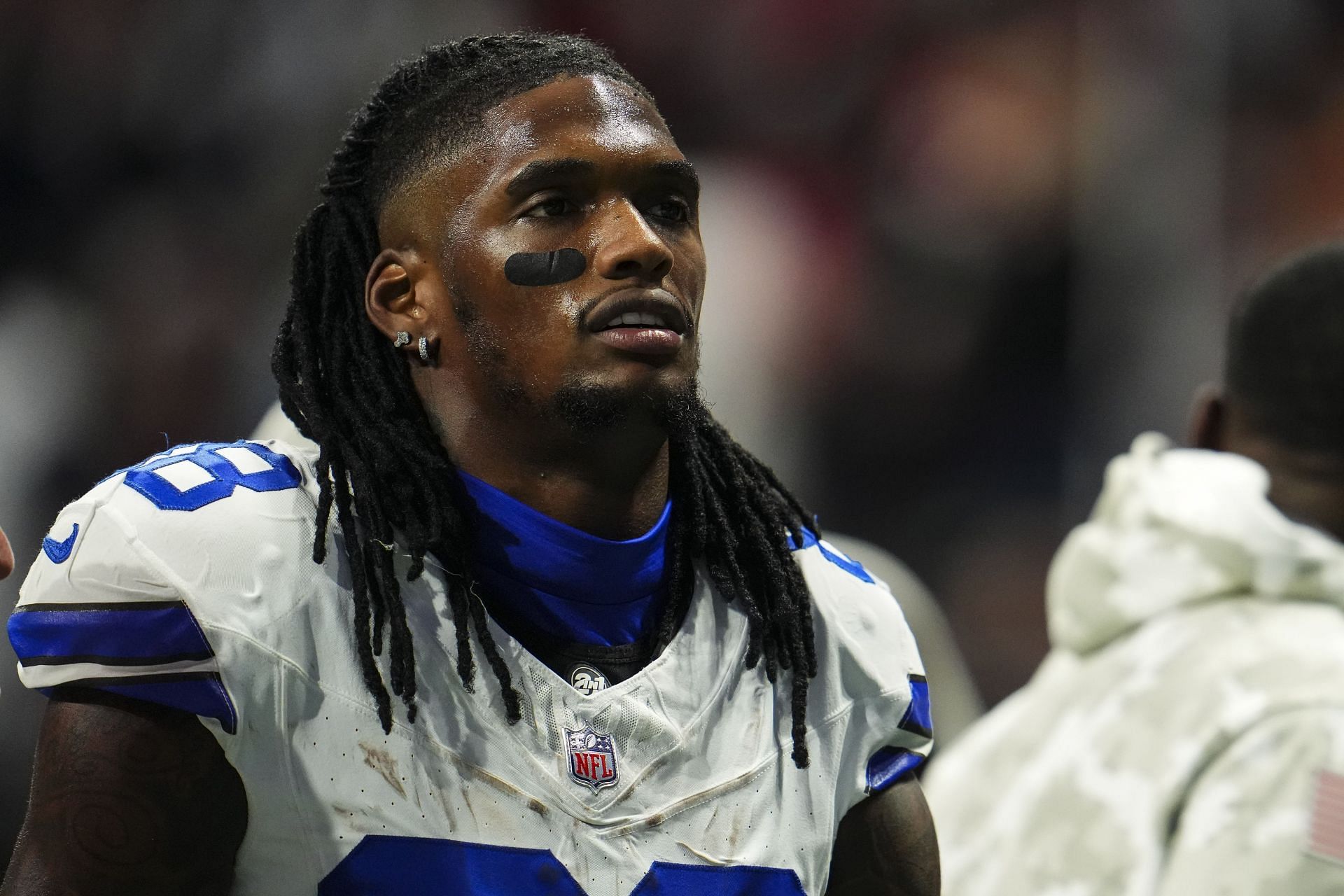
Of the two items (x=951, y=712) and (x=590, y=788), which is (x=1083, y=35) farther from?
(x=590, y=788)

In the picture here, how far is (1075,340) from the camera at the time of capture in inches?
241

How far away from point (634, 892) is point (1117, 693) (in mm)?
1506

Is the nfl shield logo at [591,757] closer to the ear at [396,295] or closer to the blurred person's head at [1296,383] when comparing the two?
the ear at [396,295]

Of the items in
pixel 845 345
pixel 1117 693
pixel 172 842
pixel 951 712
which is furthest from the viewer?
pixel 845 345

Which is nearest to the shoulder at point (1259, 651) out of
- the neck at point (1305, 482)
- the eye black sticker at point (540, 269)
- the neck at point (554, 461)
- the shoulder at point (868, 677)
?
the neck at point (1305, 482)

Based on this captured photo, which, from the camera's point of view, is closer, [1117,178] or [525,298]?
[525,298]

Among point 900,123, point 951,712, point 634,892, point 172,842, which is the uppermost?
point 900,123

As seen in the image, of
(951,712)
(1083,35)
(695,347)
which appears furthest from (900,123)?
(695,347)

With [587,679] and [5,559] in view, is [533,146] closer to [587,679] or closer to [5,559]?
[587,679]

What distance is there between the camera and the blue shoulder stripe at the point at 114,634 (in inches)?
71.3

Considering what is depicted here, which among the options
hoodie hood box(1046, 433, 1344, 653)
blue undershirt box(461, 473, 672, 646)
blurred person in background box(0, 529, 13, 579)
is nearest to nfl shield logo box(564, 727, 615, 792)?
blue undershirt box(461, 473, 672, 646)

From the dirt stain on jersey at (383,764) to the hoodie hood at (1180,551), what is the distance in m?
1.89

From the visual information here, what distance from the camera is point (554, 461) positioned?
2141 mm

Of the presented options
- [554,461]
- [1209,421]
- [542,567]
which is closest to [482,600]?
[542,567]
